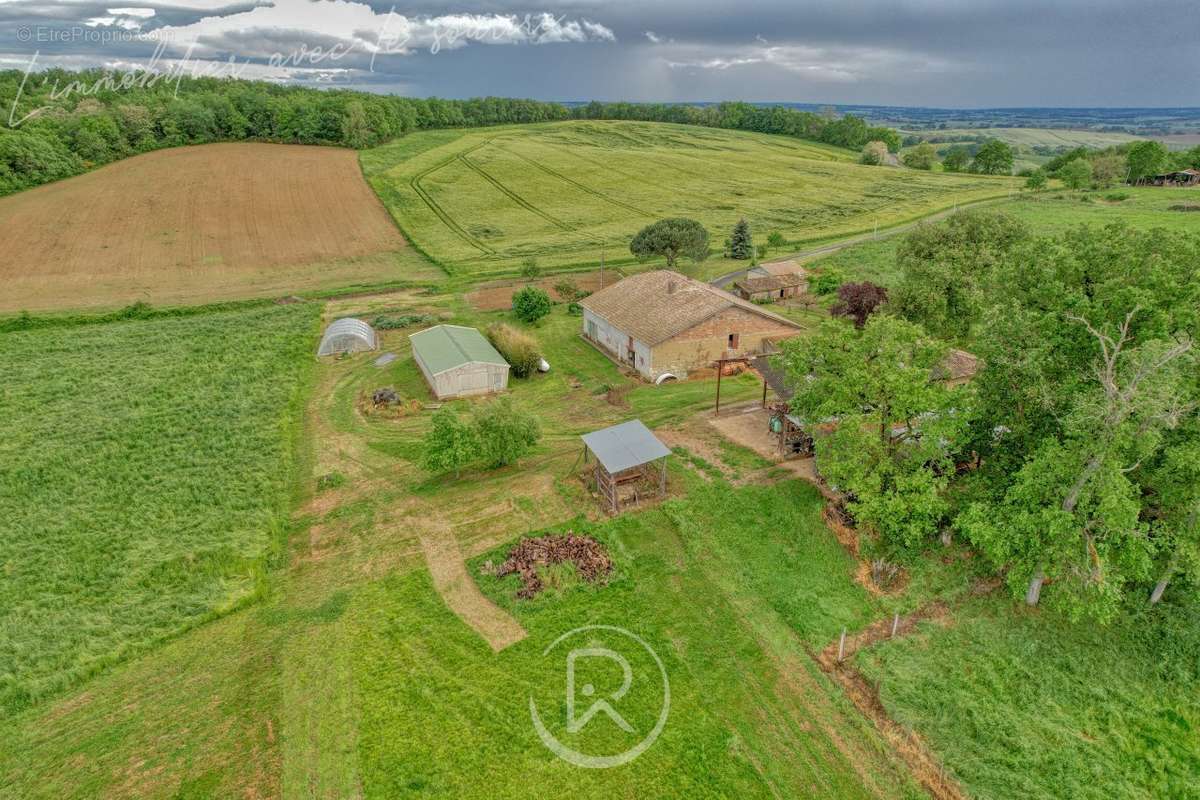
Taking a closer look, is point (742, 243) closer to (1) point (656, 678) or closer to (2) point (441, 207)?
(2) point (441, 207)

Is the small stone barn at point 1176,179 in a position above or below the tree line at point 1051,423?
above

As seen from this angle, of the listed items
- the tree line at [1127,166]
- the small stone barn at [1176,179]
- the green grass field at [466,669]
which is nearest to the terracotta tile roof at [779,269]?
the green grass field at [466,669]

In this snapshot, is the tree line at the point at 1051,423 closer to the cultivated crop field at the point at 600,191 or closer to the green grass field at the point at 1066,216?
the green grass field at the point at 1066,216

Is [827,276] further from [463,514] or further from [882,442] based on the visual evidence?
[463,514]

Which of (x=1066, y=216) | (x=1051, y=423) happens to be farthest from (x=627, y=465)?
(x=1066, y=216)

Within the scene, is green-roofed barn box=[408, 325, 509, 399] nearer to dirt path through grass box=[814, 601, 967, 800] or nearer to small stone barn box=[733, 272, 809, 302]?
dirt path through grass box=[814, 601, 967, 800]

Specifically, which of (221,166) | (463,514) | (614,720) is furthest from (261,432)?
(221,166)
